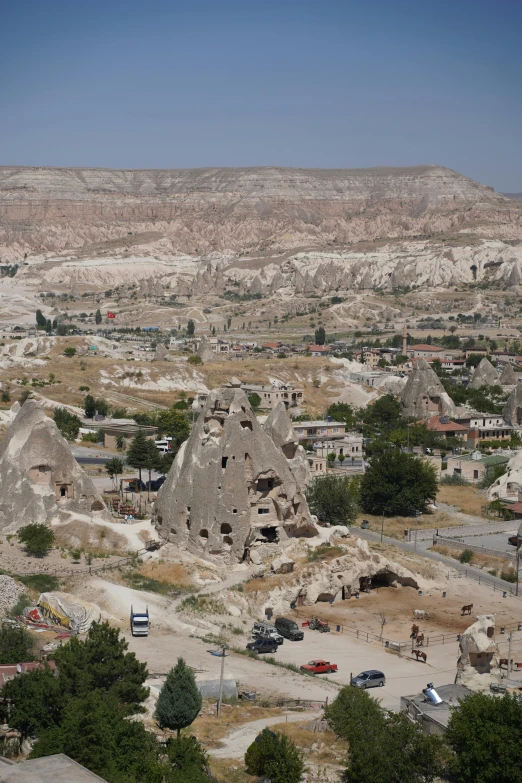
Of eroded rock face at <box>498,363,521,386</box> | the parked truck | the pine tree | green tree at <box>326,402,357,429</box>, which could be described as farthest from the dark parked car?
eroded rock face at <box>498,363,521,386</box>

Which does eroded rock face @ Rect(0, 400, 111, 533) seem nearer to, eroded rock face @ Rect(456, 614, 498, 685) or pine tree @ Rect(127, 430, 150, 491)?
pine tree @ Rect(127, 430, 150, 491)

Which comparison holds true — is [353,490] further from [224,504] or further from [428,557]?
[224,504]

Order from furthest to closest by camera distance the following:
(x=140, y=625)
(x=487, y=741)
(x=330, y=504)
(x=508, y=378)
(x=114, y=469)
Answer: (x=508, y=378), (x=114, y=469), (x=330, y=504), (x=140, y=625), (x=487, y=741)

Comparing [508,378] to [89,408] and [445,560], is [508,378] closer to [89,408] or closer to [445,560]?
[89,408]

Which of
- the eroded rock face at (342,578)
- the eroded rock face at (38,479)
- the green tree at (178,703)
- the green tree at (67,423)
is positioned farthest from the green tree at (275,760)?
the green tree at (67,423)

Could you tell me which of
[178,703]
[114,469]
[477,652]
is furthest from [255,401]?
[178,703]

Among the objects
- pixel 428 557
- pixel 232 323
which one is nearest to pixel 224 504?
pixel 428 557
